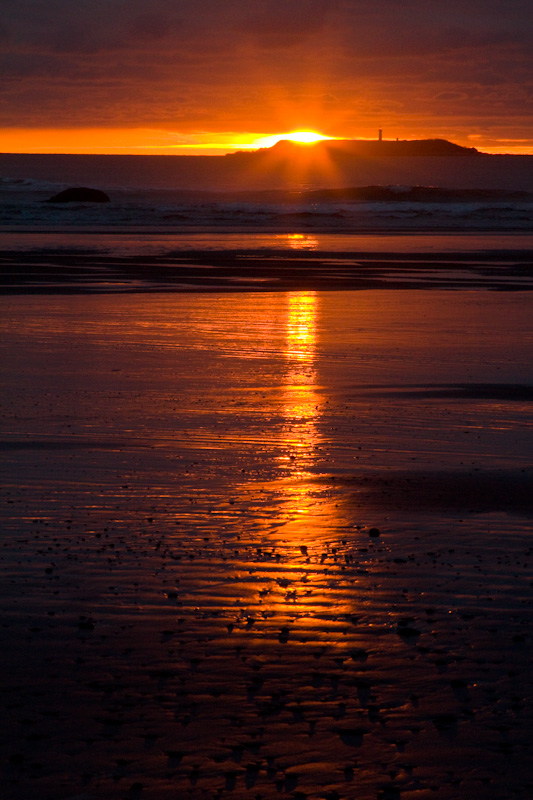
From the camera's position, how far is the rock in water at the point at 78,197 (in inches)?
3224

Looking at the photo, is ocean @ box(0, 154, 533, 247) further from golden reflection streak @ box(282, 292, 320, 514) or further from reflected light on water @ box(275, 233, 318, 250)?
golden reflection streak @ box(282, 292, 320, 514)

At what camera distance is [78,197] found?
3275 inches

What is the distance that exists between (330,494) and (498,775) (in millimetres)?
3660

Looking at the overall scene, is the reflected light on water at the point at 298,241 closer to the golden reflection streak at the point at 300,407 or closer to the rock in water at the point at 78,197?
the golden reflection streak at the point at 300,407

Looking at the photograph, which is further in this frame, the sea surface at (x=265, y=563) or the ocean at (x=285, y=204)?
the ocean at (x=285, y=204)

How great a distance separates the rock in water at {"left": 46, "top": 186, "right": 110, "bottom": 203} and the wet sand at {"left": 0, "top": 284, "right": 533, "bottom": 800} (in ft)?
238

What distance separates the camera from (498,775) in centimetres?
Answer: 374

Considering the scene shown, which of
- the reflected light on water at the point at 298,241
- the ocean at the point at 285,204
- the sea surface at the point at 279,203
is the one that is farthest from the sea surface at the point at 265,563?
the sea surface at the point at 279,203

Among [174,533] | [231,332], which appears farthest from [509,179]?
[174,533]

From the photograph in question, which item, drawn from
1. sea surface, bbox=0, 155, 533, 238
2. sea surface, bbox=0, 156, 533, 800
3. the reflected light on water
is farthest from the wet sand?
sea surface, bbox=0, 155, 533, 238

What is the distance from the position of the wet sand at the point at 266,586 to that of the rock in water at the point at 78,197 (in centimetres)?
7268

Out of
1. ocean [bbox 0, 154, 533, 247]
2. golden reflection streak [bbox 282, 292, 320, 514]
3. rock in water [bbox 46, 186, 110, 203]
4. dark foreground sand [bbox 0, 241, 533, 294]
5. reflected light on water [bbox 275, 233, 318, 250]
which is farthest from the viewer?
rock in water [bbox 46, 186, 110, 203]

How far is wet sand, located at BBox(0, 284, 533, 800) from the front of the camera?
3.86 meters

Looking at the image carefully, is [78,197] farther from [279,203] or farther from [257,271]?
[257,271]
